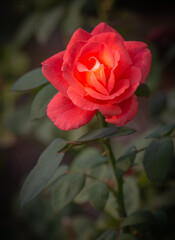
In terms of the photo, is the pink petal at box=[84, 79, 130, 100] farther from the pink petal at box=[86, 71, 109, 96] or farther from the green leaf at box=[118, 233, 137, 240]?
the green leaf at box=[118, 233, 137, 240]

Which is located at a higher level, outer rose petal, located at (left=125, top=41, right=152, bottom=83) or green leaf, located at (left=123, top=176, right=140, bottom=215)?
outer rose petal, located at (left=125, top=41, right=152, bottom=83)

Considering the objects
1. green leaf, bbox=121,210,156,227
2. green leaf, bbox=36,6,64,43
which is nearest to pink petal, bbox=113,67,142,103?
green leaf, bbox=121,210,156,227

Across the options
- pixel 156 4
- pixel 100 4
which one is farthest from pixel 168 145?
pixel 156 4

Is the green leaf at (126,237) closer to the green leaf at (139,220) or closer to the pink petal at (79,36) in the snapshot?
the green leaf at (139,220)

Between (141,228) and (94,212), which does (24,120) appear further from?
(141,228)

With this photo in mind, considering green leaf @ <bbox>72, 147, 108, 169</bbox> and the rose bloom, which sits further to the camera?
green leaf @ <bbox>72, 147, 108, 169</bbox>

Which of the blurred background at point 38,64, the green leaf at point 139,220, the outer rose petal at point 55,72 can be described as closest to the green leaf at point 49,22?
the blurred background at point 38,64

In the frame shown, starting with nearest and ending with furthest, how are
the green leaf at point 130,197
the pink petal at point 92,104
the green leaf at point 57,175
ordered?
the pink petal at point 92,104 < the green leaf at point 57,175 < the green leaf at point 130,197
